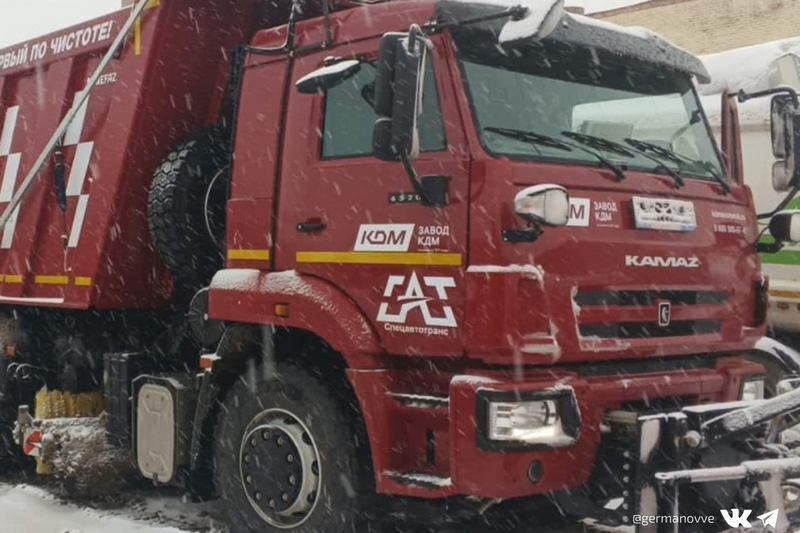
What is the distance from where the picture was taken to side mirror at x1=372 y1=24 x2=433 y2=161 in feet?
14.5

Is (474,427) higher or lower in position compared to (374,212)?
lower

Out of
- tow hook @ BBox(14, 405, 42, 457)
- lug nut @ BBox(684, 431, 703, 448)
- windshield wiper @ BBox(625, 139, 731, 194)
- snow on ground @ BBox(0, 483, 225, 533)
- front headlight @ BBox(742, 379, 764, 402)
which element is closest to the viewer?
lug nut @ BBox(684, 431, 703, 448)

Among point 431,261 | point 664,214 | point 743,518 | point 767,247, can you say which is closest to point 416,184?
point 431,261

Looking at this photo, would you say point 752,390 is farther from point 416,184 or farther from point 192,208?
point 192,208

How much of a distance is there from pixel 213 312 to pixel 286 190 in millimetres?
812

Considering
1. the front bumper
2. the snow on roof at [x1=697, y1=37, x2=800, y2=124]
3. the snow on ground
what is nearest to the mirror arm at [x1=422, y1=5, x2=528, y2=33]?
the front bumper

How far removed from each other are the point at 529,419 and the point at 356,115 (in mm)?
1713

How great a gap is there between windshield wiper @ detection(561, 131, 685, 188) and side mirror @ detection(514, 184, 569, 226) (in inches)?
23.3

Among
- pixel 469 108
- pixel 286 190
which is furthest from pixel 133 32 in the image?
pixel 469 108

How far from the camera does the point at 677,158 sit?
17.7 ft

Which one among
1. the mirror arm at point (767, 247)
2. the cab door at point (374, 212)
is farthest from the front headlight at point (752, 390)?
the cab door at point (374, 212)

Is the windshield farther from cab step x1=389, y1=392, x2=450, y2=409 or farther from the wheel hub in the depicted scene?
the wheel hub

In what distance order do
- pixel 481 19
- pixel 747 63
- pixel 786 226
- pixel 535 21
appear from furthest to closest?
pixel 747 63
pixel 786 226
pixel 481 19
pixel 535 21

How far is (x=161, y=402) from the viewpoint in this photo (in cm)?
608
